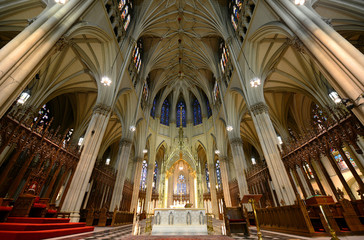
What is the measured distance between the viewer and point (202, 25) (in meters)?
17.7

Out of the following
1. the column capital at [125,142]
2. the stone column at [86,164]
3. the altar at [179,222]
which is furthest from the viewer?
the column capital at [125,142]

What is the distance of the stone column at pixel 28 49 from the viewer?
4.30 metres

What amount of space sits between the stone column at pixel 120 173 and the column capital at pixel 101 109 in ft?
15.9

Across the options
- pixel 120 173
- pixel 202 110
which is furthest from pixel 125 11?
pixel 202 110

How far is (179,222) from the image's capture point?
700 centimetres

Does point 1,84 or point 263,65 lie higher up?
point 263,65

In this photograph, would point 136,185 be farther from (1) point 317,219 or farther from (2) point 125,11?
(2) point 125,11

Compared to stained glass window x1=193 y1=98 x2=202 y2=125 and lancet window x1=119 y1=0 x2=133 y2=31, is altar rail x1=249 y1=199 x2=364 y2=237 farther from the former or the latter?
stained glass window x1=193 y1=98 x2=202 y2=125

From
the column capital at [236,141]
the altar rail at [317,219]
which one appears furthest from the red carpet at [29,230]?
the column capital at [236,141]

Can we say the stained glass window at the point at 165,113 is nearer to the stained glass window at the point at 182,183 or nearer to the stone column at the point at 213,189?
the stained glass window at the point at 182,183

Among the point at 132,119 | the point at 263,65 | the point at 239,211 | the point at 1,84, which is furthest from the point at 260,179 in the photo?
the point at 1,84

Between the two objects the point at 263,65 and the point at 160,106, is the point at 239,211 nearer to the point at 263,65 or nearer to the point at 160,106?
the point at 263,65

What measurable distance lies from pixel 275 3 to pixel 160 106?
62.9 feet

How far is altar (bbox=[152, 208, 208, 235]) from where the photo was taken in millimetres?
6701
